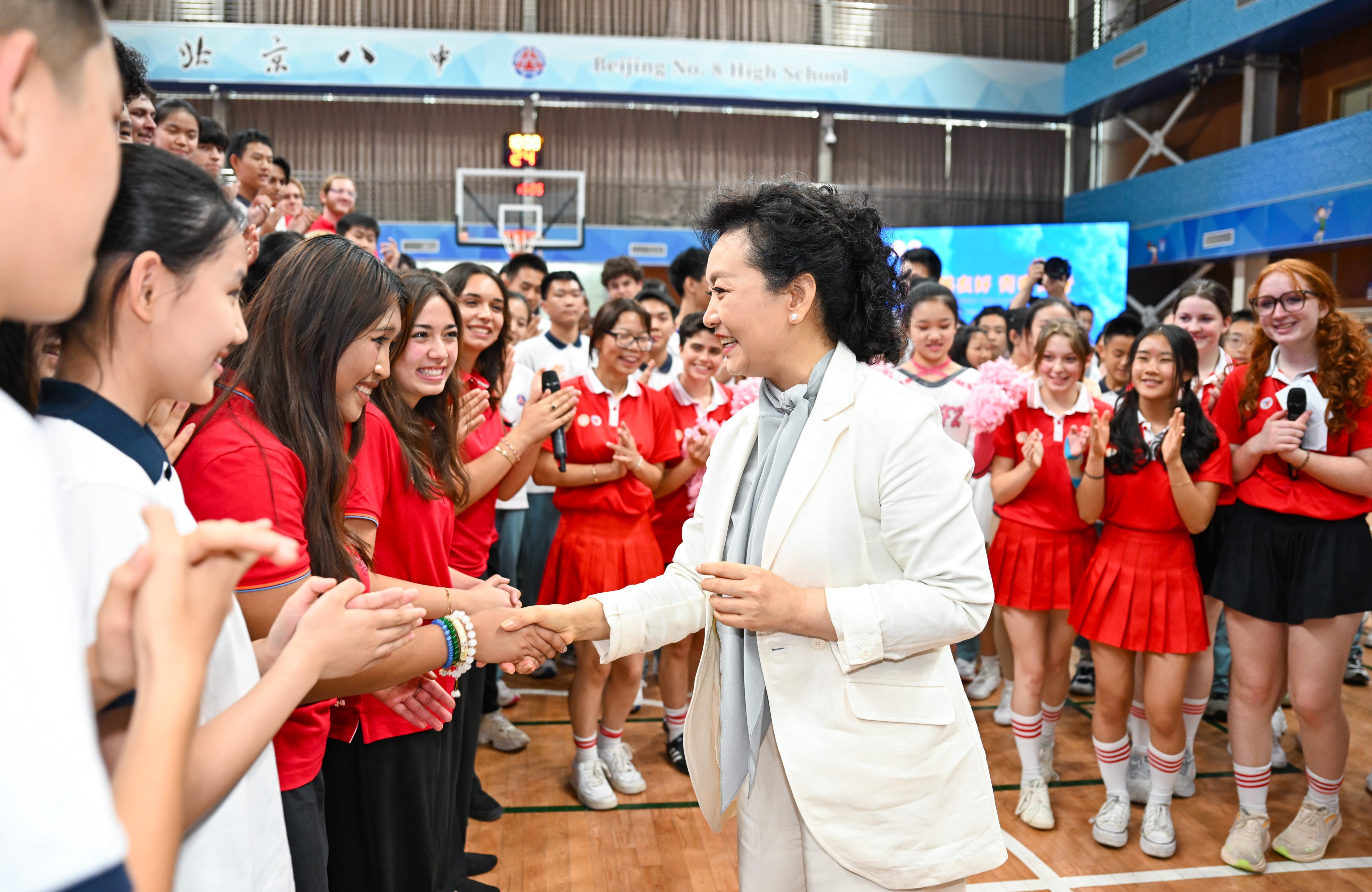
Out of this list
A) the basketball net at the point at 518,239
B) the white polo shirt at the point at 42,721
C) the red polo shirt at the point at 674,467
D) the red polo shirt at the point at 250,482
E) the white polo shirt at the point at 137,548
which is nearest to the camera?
the white polo shirt at the point at 42,721

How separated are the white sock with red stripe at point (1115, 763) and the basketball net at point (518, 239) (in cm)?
899

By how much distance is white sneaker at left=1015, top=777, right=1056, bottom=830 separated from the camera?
3.06 meters

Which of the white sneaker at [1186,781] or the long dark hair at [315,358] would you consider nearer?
the long dark hair at [315,358]

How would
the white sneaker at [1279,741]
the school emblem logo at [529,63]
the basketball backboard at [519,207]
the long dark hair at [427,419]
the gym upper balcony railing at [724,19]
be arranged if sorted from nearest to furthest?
the long dark hair at [427,419], the white sneaker at [1279,741], the basketball backboard at [519,207], the school emblem logo at [529,63], the gym upper balcony railing at [724,19]

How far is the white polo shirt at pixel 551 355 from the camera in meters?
4.77

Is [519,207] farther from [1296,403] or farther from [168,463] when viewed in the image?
[168,463]

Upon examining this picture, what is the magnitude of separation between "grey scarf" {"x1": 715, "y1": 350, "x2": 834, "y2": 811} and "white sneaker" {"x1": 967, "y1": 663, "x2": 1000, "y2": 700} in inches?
107

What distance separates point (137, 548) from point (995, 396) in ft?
9.92

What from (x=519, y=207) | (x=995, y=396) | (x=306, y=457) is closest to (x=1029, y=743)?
(x=995, y=396)

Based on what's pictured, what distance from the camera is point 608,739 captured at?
3.41 meters

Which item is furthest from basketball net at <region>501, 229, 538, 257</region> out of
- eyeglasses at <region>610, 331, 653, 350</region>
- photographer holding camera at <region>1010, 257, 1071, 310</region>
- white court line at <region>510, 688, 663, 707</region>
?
eyeglasses at <region>610, 331, 653, 350</region>

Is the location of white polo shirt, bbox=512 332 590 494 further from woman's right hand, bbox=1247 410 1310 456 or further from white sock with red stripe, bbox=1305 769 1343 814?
white sock with red stripe, bbox=1305 769 1343 814

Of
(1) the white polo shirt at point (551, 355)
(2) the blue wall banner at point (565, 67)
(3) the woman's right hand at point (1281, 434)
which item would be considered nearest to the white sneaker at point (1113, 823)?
(3) the woman's right hand at point (1281, 434)

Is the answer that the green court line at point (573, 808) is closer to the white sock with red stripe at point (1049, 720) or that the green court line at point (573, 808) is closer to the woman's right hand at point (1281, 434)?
the white sock with red stripe at point (1049, 720)
